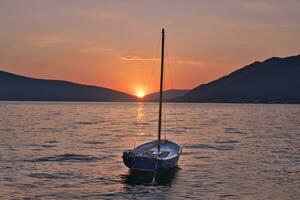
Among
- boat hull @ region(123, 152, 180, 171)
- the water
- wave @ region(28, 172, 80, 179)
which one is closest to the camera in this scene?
the water

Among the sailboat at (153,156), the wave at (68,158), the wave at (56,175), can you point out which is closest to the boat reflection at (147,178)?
the sailboat at (153,156)

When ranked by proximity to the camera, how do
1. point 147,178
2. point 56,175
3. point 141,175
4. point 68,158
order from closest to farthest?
point 147,178, point 141,175, point 56,175, point 68,158

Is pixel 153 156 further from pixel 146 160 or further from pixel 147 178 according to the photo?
pixel 147 178

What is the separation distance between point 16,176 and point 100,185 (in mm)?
9000

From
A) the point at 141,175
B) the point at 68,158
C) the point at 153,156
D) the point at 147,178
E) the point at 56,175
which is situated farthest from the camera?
the point at 68,158

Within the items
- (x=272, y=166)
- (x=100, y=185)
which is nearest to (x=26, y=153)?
(x=100, y=185)

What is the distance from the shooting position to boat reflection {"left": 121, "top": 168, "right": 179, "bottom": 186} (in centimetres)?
3962

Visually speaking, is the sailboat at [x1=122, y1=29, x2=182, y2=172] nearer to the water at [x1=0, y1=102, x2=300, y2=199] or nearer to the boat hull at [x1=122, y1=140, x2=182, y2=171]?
the boat hull at [x1=122, y1=140, x2=182, y2=171]

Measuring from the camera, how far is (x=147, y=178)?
41250 mm

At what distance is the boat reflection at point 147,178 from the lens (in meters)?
39.6

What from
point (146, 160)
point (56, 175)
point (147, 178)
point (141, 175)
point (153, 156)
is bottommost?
point (56, 175)

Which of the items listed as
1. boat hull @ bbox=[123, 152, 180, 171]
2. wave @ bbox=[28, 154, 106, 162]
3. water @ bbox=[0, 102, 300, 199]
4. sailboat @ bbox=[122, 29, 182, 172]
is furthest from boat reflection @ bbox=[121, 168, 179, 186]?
wave @ bbox=[28, 154, 106, 162]

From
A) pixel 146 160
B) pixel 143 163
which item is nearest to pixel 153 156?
pixel 146 160

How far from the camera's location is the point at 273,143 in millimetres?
78625
